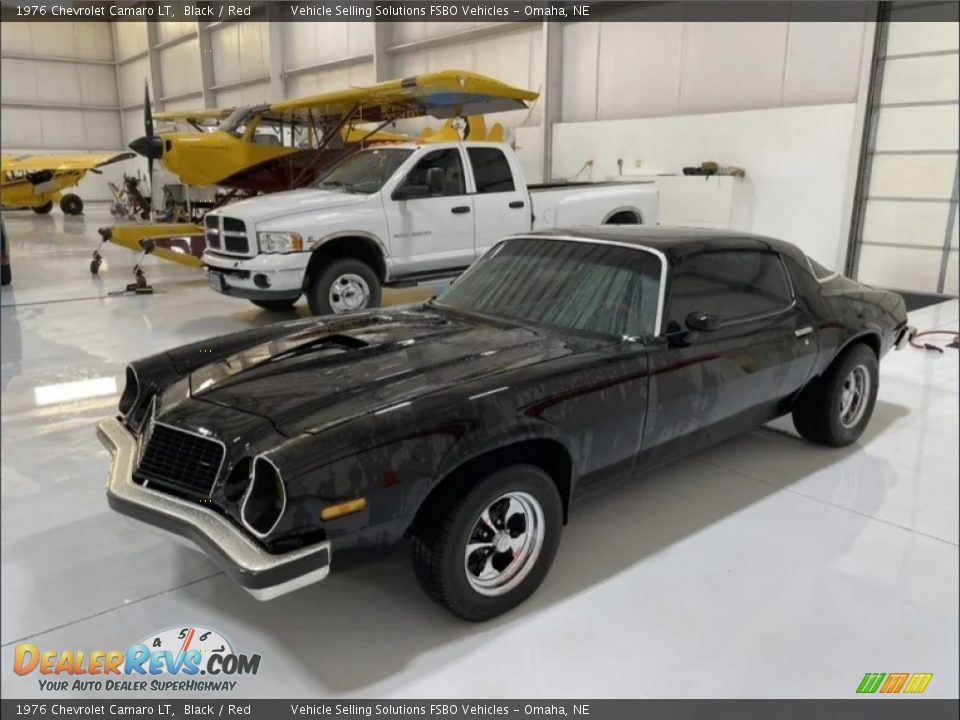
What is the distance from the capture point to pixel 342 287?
721 centimetres

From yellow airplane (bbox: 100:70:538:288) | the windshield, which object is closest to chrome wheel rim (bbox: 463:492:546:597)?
the windshield

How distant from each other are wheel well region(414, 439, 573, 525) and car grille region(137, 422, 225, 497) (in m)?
0.70

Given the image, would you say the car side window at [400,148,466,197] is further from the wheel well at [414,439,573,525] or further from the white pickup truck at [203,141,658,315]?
the wheel well at [414,439,573,525]

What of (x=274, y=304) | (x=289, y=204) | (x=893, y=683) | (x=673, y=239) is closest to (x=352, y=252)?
(x=289, y=204)

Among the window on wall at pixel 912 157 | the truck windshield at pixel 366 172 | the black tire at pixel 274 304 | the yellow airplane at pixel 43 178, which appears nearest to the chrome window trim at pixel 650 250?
the yellow airplane at pixel 43 178

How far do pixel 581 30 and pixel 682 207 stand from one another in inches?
188

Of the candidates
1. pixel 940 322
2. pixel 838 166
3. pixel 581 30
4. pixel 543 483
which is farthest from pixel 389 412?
pixel 581 30

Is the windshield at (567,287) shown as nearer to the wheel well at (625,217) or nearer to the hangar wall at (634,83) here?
the hangar wall at (634,83)

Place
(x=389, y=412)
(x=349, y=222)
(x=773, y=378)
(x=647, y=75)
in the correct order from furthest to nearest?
(x=647, y=75)
(x=349, y=222)
(x=773, y=378)
(x=389, y=412)

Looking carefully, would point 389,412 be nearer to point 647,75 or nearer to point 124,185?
point 124,185

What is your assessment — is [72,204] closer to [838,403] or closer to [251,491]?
[251,491]

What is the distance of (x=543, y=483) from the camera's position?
2.59m

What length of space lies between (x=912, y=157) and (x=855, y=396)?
7558 mm

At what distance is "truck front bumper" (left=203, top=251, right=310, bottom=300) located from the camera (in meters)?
6.71
